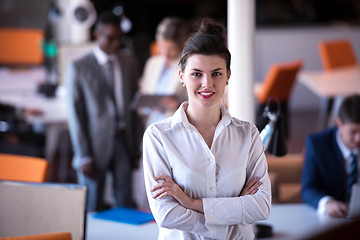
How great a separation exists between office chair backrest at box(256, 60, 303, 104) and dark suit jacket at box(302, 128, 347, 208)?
329cm

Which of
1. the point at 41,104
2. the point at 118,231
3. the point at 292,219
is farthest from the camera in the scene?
the point at 41,104

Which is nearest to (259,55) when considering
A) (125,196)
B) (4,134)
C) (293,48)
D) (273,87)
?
(293,48)

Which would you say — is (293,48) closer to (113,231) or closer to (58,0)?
(58,0)

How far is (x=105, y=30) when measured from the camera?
12.4 feet

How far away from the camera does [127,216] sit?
8.84 feet

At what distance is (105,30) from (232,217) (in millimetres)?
2397

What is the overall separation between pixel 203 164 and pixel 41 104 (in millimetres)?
3862

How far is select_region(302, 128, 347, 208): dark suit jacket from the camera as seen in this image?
296 cm

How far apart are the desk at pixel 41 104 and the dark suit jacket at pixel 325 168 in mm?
2753

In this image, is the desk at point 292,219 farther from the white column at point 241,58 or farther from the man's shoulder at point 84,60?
the man's shoulder at point 84,60

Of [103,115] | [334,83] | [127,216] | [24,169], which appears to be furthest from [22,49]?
[127,216]

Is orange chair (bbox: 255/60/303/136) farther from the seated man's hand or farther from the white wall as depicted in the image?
the seated man's hand

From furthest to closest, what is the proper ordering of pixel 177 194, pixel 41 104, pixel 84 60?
pixel 41 104
pixel 84 60
pixel 177 194

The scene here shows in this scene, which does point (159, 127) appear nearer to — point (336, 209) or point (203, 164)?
point (203, 164)
